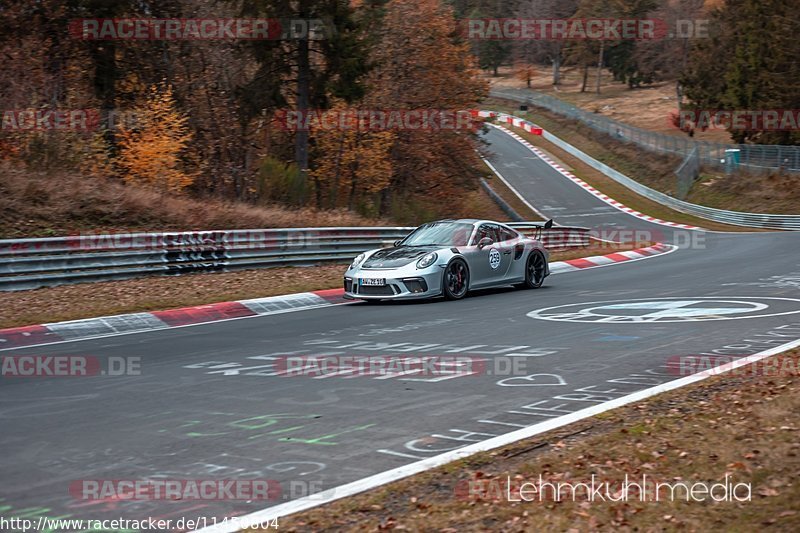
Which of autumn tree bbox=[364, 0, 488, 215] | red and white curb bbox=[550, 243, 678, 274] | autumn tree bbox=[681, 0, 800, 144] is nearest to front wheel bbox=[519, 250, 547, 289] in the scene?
red and white curb bbox=[550, 243, 678, 274]

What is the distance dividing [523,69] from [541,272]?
105735mm

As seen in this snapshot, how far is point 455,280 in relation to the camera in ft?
50.4

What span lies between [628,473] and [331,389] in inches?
137

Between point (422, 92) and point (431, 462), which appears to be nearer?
point (431, 462)

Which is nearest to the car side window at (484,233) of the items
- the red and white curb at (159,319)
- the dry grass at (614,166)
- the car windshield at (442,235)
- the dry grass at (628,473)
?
the car windshield at (442,235)

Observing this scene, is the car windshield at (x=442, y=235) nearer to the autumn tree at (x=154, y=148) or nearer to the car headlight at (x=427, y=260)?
the car headlight at (x=427, y=260)

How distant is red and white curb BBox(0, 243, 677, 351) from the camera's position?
1185 centimetres

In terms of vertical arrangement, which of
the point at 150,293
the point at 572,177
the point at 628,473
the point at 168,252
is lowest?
the point at 150,293

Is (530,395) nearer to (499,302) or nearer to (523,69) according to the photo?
(499,302)

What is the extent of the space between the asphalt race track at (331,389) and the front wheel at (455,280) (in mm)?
384

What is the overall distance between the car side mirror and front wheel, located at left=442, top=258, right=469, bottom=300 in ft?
1.73

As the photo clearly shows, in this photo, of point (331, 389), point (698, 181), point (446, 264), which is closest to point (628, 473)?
point (331, 389)

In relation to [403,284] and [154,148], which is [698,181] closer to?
[154,148]

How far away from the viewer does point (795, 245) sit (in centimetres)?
2762
